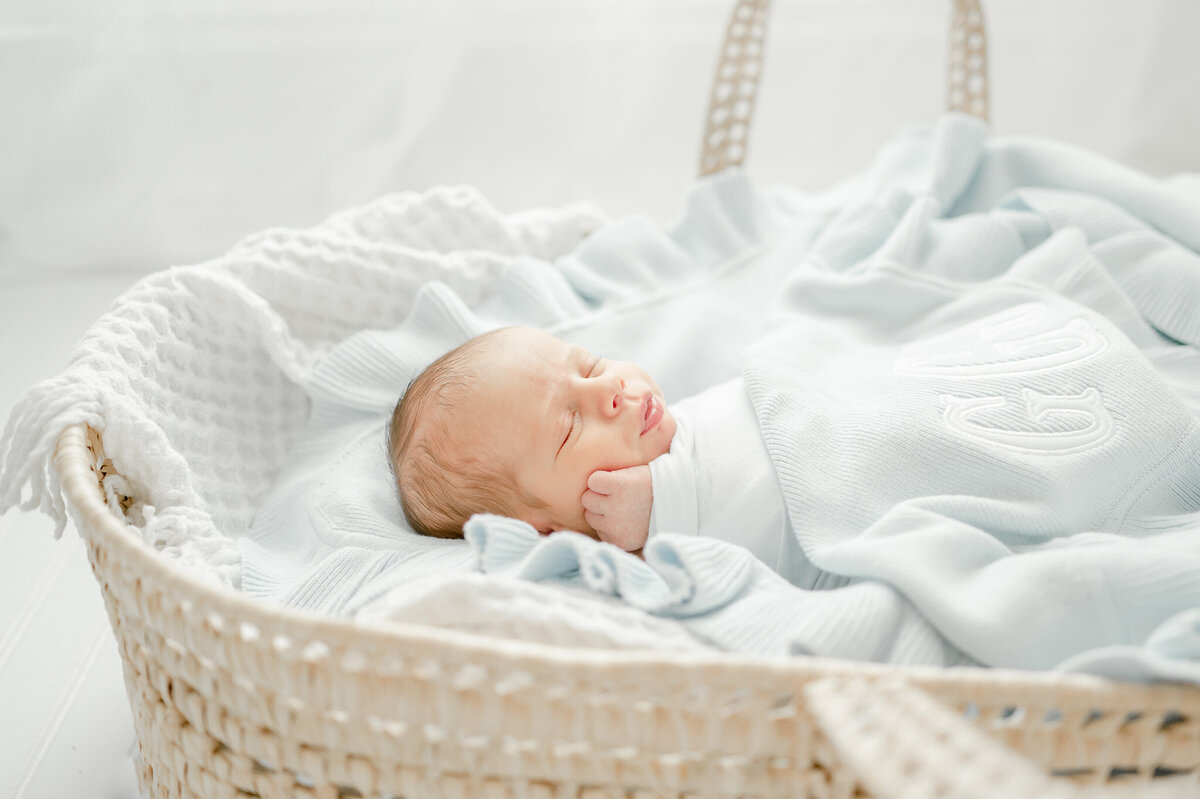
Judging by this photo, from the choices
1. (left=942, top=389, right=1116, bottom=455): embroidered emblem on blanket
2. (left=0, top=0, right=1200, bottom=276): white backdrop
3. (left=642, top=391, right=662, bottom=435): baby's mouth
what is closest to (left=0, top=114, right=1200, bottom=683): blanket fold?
(left=942, top=389, right=1116, bottom=455): embroidered emblem on blanket

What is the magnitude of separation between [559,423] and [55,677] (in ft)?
2.22

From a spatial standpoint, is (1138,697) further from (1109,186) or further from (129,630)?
(1109,186)

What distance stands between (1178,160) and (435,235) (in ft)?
5.11

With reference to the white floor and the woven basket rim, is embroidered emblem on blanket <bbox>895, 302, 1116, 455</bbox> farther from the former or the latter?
the white floor

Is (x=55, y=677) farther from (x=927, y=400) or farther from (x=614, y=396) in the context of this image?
(x=927, y=400)

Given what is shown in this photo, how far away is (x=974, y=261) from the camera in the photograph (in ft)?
4.63

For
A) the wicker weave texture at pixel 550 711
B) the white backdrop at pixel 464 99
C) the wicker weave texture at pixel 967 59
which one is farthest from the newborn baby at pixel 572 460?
the white backdrop at pixel 464 99

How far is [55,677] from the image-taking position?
1.25 metres

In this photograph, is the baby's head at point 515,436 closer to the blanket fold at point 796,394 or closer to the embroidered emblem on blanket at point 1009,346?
the blanket fold at point 796,394

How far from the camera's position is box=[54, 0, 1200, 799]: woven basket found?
667mm

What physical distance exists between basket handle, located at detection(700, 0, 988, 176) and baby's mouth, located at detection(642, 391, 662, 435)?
0.58 m

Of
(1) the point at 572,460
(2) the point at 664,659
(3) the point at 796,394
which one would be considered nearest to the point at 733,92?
(3) the point at 796,394

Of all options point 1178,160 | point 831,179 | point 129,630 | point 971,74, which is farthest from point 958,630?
point 1178,160

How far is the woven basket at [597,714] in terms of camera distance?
26.3 inches
